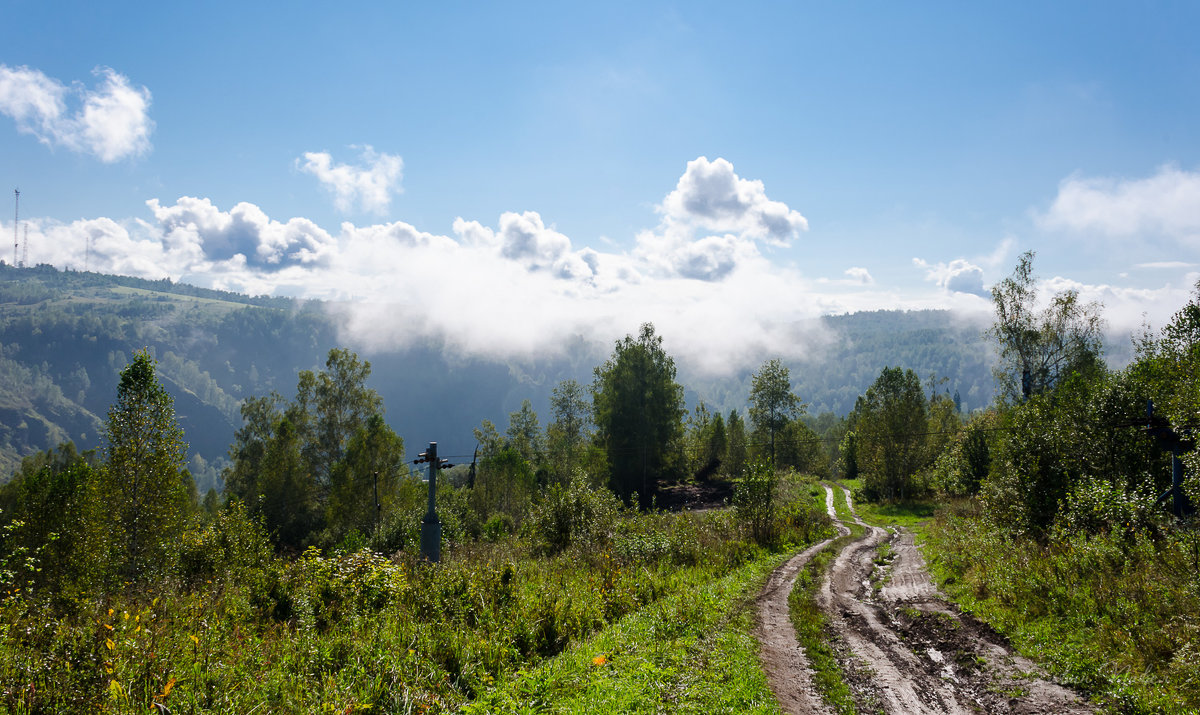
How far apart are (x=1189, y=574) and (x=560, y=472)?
180 ft

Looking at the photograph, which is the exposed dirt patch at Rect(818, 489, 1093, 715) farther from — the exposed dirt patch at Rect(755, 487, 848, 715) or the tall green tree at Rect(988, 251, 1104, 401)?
the tall green tree at Rect(988, 251, 1104, 401)

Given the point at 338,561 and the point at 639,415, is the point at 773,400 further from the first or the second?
the point at 338,561

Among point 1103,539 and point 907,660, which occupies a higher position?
point 1103,539

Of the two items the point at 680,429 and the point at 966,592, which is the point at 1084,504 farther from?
the point at 680,429

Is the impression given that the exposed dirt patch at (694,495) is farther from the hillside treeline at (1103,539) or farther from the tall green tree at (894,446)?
the hillside treeline at (1103,539)

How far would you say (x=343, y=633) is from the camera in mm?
10984

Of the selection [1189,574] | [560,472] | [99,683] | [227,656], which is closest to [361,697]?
[227,656]

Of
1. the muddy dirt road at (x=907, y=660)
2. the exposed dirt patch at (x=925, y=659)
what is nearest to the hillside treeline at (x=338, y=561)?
the muddy dirt road at (x=907, y=660)

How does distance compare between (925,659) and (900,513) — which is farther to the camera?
(900,513)

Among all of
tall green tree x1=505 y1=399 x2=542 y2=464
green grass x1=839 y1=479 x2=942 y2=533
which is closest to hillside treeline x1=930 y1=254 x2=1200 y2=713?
green grass x1=839 y1=479 x2=942 y2=533

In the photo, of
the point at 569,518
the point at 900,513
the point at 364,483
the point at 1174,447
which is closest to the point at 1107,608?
the point at 1174,447

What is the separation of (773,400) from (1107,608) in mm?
57916

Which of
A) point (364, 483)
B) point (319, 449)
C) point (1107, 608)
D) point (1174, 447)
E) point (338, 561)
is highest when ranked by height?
point (1174, 447)

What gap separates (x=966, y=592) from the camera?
16578mm
